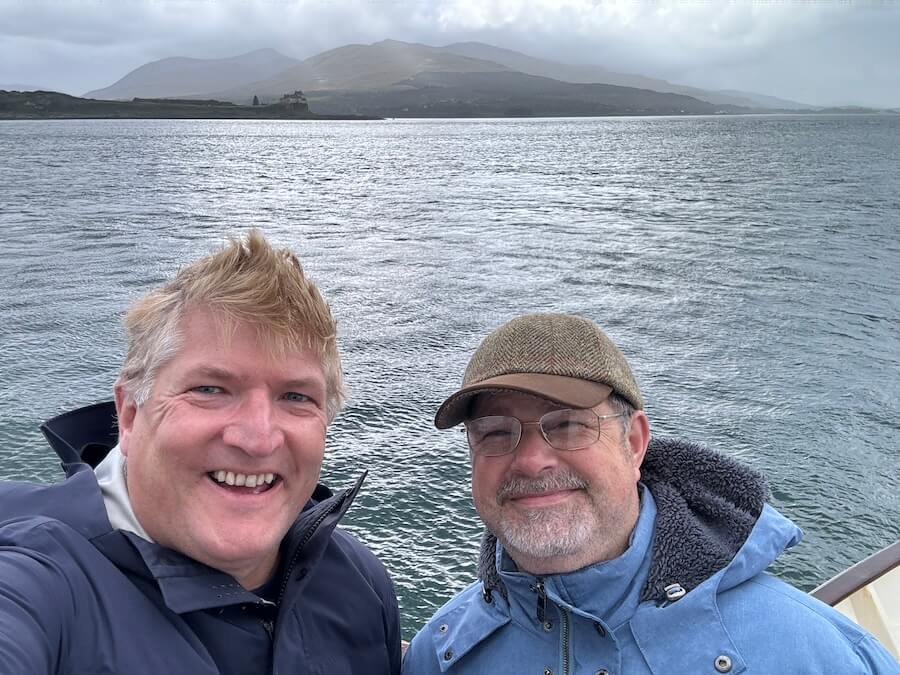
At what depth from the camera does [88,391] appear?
12031 mm

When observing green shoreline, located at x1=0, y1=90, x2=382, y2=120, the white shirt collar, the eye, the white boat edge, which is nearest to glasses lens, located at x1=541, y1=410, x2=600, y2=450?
the eye

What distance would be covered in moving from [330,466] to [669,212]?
30.8 m

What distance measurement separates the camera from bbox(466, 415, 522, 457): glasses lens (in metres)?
2.96

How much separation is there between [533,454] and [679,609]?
68 cm

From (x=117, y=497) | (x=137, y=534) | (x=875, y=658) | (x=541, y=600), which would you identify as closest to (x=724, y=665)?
(x=875, y=658)

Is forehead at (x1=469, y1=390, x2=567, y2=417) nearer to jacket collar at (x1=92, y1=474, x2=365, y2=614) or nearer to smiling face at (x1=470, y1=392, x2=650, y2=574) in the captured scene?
smiling face at (x1=470, y1=392, x2=650, y2=574)

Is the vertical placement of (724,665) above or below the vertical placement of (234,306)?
below

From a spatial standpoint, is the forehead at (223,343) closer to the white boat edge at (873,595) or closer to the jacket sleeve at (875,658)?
the jacket sleeve at (875,658)

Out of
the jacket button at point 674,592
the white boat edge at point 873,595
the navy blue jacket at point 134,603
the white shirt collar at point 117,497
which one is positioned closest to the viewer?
the navy blue jacket at point 134,603

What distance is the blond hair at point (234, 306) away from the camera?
8.14ft

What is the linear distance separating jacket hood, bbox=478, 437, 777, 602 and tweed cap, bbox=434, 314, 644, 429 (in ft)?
0.94

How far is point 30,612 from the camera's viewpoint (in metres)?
1.99

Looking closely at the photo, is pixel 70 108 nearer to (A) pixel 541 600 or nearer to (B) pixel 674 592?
(A) pixel 541 600

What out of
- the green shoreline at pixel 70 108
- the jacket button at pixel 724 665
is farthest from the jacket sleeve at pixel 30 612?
the green shoreline at pixel 70 108
